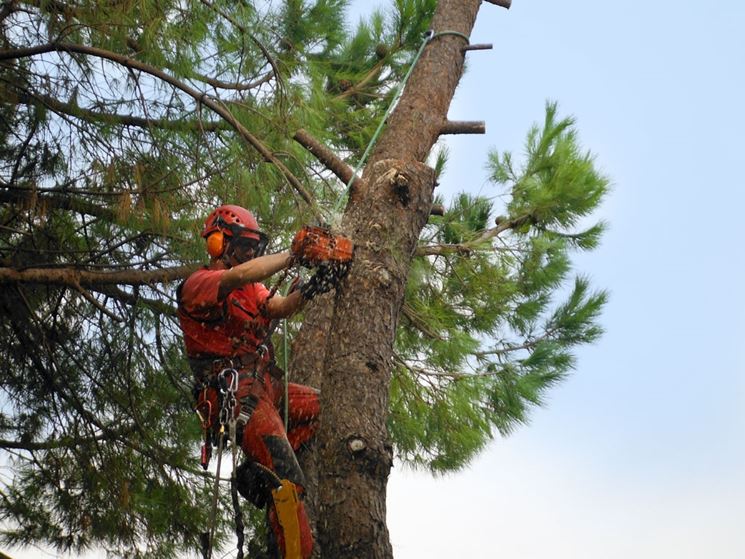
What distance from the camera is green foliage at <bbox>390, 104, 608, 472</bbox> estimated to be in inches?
254

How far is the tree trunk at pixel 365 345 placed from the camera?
3.40 m

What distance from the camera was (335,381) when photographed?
3.60 m

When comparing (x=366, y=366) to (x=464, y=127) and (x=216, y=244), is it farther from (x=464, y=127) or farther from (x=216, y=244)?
(x=464, y=127)

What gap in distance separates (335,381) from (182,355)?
2385 millimetres

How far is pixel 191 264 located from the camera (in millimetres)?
5141

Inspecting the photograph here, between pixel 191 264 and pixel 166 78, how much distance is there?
0.94m

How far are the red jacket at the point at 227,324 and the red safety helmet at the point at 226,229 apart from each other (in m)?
0.10

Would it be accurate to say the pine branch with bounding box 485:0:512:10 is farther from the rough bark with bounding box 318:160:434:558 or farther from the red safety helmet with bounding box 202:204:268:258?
the red safety helmet with bounding box 202:204:268:258

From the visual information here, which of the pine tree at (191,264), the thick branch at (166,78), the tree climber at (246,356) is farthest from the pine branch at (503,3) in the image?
the tree climber at (246,356)

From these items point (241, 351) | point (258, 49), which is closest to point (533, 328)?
point (258, 49)

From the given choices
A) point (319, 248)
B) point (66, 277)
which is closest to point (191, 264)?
point (66, 277)

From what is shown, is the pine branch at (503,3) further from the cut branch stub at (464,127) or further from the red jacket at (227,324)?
the red jacket at (227,324)

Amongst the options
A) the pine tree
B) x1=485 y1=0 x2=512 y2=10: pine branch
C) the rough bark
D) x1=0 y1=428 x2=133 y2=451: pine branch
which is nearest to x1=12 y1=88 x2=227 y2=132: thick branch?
the pine tree

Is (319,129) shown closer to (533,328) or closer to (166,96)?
(166,96)
